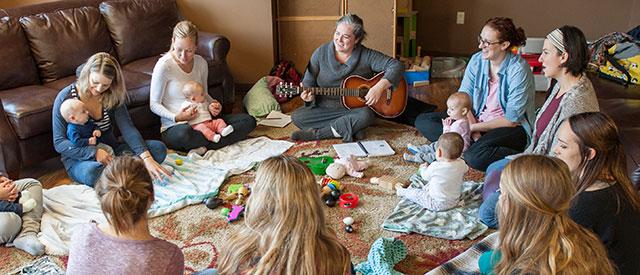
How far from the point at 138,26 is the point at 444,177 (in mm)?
2620

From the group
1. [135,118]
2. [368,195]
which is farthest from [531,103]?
[135,118]

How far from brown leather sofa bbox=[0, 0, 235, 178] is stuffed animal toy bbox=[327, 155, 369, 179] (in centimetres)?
129

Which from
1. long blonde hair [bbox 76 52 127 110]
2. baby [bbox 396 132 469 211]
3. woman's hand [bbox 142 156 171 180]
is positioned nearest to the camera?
baby [bbox 396 132 469 211]

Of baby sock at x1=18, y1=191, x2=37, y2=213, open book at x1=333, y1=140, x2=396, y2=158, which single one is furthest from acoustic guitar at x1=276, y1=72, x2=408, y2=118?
baby sock at x1=18, y1=191, x2=37, y2=213

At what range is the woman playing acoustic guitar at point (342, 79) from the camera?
362 cm

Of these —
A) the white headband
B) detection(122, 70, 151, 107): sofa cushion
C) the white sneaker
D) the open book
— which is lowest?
the open book

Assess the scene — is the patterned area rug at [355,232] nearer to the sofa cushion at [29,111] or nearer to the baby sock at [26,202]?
the baby sock at [26,202]

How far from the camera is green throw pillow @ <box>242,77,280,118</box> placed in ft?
14.0

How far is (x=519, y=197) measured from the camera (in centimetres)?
156

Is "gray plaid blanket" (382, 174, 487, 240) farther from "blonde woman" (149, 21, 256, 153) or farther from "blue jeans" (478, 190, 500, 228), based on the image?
"blonde woman" (149, 21, 256, 153)

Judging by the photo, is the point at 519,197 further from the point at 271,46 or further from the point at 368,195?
the point at 271,46

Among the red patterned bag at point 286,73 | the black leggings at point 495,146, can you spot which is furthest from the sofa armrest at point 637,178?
the red patterned bag at point 286,73

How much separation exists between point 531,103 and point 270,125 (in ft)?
5.84

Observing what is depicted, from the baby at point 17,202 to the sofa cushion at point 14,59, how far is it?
47.4 inches
